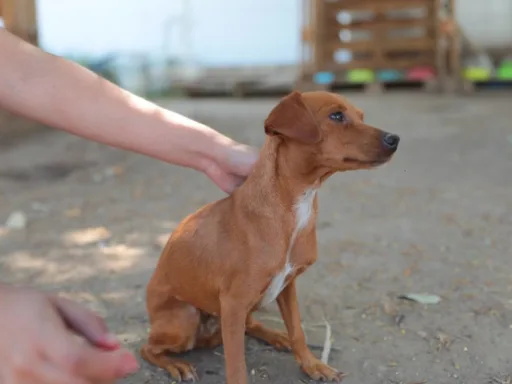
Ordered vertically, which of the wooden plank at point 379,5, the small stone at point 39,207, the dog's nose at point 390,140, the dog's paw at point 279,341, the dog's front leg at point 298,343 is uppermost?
the wooden plank at point 379,5

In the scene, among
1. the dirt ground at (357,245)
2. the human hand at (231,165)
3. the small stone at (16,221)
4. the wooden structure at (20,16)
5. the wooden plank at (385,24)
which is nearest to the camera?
the human hand at (231,165)

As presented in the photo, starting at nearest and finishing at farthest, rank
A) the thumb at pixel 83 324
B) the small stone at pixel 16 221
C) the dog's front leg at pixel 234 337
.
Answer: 1. the thumb at pixel 83 324
2. the dog's front leg at pixel 234 337
3. the small stone at pixel 16 221

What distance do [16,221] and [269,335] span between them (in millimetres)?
2904

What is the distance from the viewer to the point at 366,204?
191 inches

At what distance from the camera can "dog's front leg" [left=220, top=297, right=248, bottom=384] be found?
6.15ft

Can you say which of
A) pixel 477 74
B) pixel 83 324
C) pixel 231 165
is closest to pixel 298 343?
pixel 231 165

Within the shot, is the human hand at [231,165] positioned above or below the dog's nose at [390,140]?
below

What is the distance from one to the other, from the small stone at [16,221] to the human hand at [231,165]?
2851 mm

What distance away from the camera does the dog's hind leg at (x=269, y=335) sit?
2393 millimetres

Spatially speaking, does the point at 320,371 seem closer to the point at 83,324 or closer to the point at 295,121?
the point at 295,121

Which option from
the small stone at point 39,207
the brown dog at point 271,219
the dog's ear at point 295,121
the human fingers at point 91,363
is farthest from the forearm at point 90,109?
the small stone at point 39,207

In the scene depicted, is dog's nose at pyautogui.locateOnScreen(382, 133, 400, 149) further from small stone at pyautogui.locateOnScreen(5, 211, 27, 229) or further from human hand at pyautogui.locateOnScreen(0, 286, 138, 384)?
small stone at pyautogui.locateOnScreen(5, 211, 27, 229)

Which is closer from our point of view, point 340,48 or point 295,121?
point 295,121

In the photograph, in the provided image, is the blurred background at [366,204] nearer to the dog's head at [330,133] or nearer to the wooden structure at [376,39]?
the wooden structure at [376,39]
